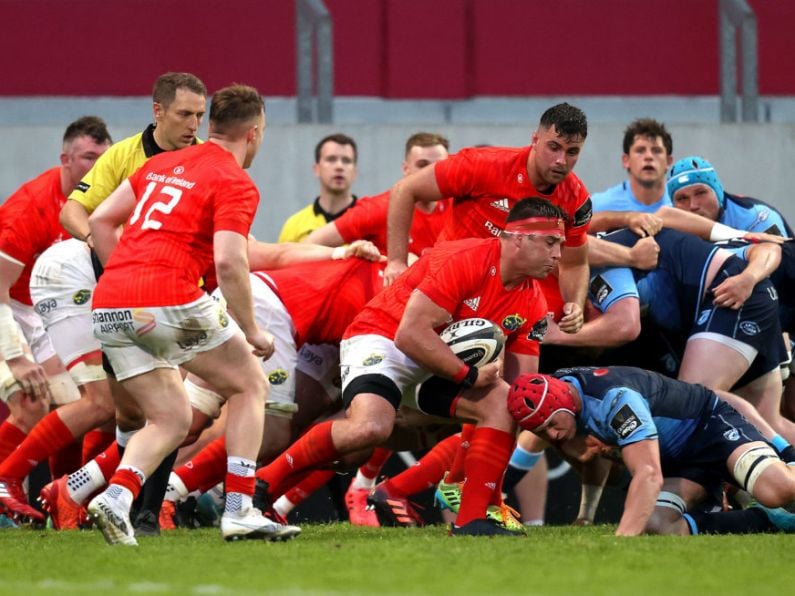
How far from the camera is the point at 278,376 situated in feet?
25.2

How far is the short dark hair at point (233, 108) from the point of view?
6.16 metres

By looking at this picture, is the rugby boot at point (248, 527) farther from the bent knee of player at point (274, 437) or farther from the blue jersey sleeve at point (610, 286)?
the blue jersey sleeve at point (610, 286)

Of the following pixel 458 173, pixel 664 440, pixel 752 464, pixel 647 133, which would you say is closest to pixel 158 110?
pixel 458 173

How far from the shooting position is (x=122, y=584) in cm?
476

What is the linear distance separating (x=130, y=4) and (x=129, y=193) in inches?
264

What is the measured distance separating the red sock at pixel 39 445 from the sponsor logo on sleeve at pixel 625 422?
3.05 metres

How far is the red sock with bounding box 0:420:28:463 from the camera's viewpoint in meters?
8.57

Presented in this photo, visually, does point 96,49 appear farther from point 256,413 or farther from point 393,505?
point 256,413

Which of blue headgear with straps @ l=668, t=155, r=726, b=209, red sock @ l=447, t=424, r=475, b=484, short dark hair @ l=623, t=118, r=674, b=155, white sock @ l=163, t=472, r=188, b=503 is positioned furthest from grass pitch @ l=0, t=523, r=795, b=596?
short dark hair @ l=623, t=118, r=674, b=155

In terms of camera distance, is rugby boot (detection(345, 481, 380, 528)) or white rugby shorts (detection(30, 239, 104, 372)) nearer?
white rugby shorts (detection(30, 239, 104, 372))

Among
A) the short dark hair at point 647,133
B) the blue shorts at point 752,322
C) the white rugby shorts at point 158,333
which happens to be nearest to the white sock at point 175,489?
the white rugby shorts at point 158,333

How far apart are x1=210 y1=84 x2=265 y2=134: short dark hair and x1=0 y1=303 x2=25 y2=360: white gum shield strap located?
2499 mm

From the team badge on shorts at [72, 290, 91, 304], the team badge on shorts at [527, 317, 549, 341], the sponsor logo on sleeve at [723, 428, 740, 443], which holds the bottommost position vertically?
the sponsor logo on sleeve at [723, 428, 740, 443]

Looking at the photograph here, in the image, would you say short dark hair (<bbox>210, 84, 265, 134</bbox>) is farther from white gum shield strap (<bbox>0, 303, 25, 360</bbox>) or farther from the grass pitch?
white gum shield strap (<bbox>0, 303, 25, 360</bbox>)
